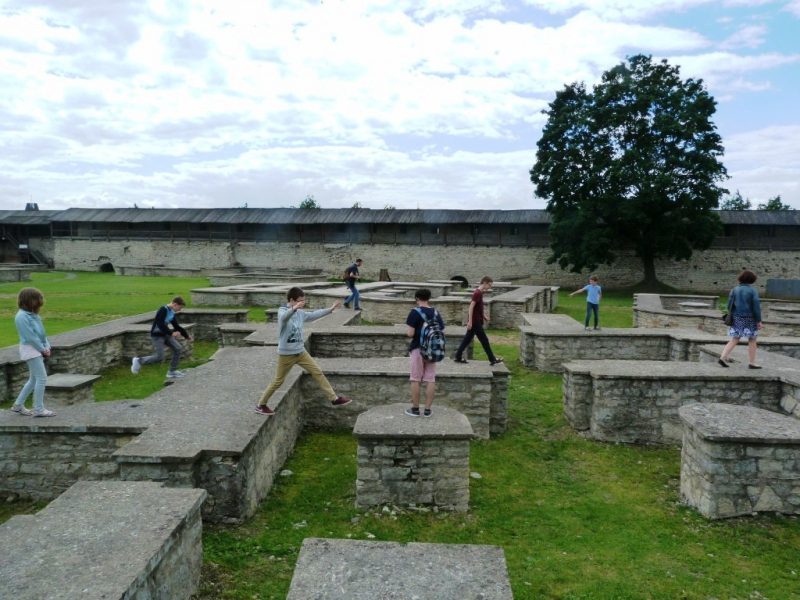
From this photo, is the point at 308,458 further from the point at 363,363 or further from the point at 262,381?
the point at 363,363

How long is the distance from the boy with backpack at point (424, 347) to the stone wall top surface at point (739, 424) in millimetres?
2247

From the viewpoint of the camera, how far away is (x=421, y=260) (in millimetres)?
30234

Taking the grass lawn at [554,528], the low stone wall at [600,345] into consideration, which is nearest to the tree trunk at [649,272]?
the low stone wall at [600,345]

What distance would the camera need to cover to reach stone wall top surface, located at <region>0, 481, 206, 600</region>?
249cm

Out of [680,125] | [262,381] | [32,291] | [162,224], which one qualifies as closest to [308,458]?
[262,381]

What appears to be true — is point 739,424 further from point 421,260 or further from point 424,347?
point 421,260

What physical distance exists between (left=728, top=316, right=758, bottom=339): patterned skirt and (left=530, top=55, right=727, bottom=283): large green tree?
55.2ft

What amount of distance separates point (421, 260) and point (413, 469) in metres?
26.1

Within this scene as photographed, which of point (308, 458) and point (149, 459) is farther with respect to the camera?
point (308, 458)

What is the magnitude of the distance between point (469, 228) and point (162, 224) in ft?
64.0

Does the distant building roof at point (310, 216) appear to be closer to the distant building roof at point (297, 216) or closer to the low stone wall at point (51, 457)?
the distant building roof at point (297, 216)

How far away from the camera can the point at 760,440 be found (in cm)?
430

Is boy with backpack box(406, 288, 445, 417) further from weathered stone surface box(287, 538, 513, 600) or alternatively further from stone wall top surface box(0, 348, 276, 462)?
weathered stone surface box(287, 538, 513, 600)

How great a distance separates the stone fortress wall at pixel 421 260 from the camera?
26453 mm
